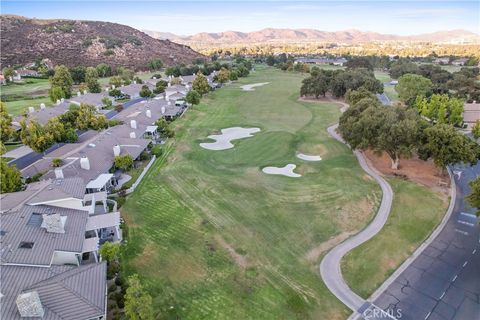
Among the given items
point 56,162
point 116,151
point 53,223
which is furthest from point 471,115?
point 53,223

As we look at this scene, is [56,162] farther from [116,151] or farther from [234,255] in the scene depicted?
[234,255]

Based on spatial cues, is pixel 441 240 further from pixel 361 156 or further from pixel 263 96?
pixel 263 96

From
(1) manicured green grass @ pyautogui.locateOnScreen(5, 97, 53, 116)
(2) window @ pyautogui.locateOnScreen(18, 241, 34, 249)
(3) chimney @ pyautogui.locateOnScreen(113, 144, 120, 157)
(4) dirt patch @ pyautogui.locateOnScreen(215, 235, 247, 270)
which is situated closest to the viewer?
(2) window @ pyautogui.locateOnScreen(18, 241, 34, 249)

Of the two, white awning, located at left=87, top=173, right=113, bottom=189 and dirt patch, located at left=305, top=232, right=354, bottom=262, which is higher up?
white awning, located at left=87, top=173, right=113, bottom=189

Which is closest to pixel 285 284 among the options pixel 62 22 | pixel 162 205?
pixel 162 205

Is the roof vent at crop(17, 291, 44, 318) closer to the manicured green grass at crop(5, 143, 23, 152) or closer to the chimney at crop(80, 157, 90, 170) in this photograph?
the chimney at crop(80, 157, 90, 170)

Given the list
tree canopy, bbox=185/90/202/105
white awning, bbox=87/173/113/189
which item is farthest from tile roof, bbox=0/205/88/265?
tree canopy, bbox=185/90/202/105
